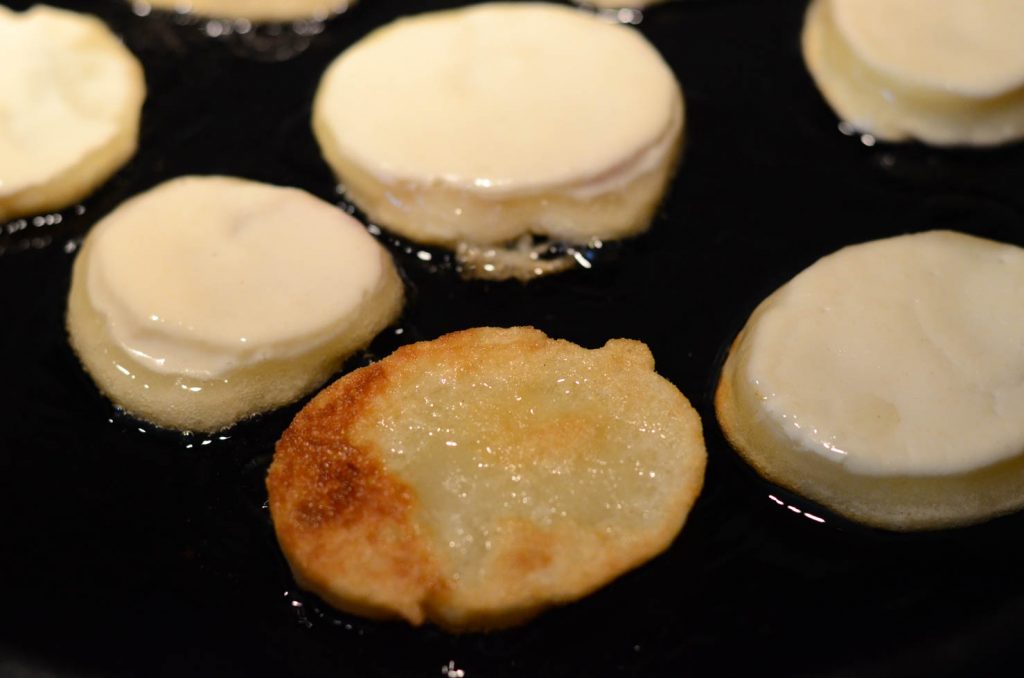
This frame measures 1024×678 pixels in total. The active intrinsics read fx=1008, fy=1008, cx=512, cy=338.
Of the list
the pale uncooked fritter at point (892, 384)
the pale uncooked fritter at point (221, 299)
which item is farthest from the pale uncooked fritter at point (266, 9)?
the pale uncooked fritter at point (892, 384)

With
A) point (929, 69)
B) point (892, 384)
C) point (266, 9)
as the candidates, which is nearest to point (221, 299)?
point (266, 9)

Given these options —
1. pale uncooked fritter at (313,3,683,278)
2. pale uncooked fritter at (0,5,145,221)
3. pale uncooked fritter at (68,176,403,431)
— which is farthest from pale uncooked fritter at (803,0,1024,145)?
pale uncooked fritter at (0,5,145,221)

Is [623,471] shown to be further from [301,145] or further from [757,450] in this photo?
[301,145]

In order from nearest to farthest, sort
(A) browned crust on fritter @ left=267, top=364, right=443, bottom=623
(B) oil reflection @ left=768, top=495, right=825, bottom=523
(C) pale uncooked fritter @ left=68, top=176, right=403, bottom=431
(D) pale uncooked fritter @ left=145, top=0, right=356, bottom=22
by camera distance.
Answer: (A) browned crust on fritter @ left=267, top=364, right=443, bottom=623
(B) oil reflection @ left=768, top=495, right=825, bottom=523
(C) pale uncooked fritter @ left=68, top=176, right=403, bottom=431
(D) pale uncooked fritter @ left=145, top=0, right=356, bottom=22

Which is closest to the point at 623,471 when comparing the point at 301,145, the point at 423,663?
the point at 423,663

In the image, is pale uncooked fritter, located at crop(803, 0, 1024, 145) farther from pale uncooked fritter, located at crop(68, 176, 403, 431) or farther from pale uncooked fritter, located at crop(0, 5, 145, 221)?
pale uncooked fritter, located at crop(0, 5, 145, 221)
